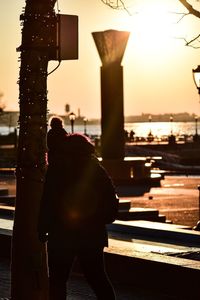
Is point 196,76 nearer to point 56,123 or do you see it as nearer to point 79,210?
point 56,123

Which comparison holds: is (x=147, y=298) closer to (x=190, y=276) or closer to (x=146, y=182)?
(x=190, y=276)

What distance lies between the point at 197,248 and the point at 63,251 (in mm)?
4748

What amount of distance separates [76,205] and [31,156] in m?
0.76

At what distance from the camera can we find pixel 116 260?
32.0 ft

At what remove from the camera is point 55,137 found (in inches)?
288

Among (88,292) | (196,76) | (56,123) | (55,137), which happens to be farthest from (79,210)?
(196,76)

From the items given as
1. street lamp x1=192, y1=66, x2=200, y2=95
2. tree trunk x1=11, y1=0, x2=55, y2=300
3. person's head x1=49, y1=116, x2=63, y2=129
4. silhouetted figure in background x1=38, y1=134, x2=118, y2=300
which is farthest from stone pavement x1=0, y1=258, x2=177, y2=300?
street lamp x1=192, y1=66, x2=200, y2=95

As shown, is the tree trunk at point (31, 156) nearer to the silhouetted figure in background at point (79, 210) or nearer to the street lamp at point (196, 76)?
the silhouetted figure in background at point (79, 210)

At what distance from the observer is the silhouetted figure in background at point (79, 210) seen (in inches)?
276

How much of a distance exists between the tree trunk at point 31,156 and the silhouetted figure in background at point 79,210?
344 mm

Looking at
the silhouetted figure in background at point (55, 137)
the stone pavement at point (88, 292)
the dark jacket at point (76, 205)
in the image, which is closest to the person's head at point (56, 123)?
the silhouetted figure in background at point (55, 137)

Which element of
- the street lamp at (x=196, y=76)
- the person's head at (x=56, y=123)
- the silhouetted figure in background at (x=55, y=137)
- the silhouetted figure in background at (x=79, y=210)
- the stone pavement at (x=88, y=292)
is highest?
the street lamp at (x=196, y=76)

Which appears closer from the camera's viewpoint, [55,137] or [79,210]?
[79,210]

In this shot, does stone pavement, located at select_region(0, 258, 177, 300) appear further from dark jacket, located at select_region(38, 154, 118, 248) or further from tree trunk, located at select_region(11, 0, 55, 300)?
dark jacket, located at select_region(38, 154, 118, 248)
